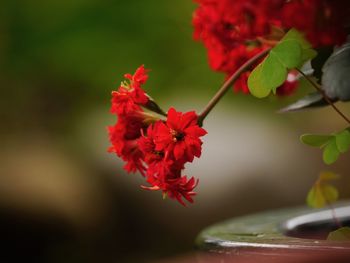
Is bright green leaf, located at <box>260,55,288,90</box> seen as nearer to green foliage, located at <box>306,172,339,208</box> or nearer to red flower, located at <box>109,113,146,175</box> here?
red flower, located at <box>109,113,146,175</box>

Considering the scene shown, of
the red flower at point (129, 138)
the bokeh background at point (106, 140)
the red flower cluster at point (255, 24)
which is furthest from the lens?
the bokeh background at point (106, 140)

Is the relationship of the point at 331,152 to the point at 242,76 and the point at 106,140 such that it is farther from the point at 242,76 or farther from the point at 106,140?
the point at 106,140

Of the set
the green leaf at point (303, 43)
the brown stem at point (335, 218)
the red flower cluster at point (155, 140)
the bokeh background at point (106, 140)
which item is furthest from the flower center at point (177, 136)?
the bokeh background at point (106, 140)

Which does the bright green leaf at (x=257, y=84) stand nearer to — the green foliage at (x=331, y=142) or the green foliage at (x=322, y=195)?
the green foliage at (x=331, y=142)

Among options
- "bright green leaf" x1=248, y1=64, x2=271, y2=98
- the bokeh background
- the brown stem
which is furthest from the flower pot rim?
the bokeh background

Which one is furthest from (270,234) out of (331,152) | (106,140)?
(106,140)

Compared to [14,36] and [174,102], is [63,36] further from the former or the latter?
[174,102]

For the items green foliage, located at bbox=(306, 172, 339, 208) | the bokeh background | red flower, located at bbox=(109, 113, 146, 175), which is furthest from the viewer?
the bokeh background
